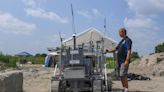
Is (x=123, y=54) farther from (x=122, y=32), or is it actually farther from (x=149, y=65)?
(x=149, y=65)

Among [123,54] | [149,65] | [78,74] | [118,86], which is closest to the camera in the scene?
[123,54]

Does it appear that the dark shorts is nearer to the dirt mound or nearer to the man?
the man

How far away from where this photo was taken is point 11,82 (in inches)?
508

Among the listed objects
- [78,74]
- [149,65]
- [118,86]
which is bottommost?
[118,86]

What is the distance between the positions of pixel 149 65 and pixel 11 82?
2672 cm

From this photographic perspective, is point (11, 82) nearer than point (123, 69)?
No

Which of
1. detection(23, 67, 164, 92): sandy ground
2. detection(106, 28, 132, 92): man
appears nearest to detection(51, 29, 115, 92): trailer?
detection(106, 28, 132, 92): man

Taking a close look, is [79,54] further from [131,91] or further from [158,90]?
[158,90]

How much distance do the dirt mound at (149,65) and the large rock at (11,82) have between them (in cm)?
1953

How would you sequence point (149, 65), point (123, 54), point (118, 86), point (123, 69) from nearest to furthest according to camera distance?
point (123, 69) < point (123, 54) < point (118, 86) < point (149, 65)

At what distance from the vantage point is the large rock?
39.5 feet

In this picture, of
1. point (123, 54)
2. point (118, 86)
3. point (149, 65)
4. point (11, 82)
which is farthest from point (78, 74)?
point (149, 65)

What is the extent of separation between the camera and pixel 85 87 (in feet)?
45.8

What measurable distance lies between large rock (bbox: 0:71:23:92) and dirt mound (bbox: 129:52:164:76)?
64.1 ft
